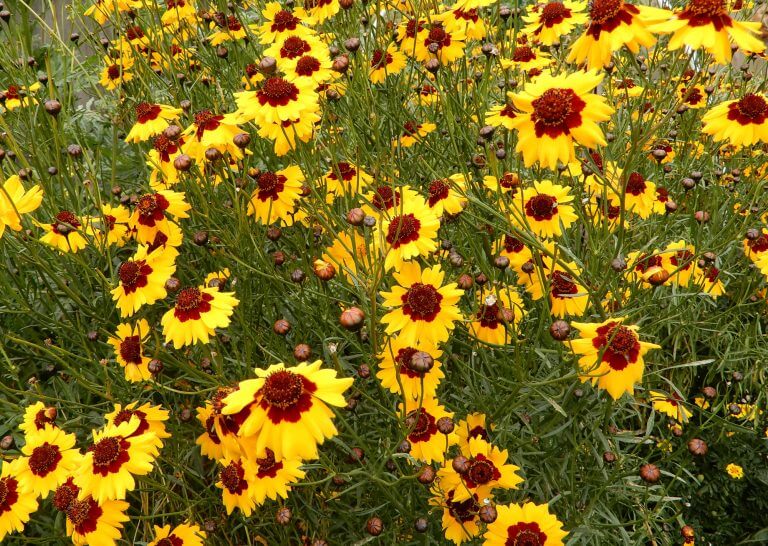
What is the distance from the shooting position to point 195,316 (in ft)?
4.83

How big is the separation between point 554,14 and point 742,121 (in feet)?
2.31

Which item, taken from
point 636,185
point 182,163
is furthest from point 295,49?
point 636,185

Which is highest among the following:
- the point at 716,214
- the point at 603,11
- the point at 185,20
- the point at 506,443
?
the point at 185,20

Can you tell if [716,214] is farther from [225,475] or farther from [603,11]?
[225,475]

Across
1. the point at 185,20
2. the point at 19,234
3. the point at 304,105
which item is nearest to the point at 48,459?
the point at 19,234

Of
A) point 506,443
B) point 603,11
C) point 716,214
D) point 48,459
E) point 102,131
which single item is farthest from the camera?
point 102,131

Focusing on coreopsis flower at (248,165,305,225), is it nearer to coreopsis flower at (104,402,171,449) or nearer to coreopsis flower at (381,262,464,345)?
coreopsis flower at (381,262,464,345)

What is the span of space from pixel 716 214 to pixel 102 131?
9.60 feet

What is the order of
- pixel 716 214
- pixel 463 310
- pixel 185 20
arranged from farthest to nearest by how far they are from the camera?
1. pixel 185 20
2. pixel 716 214
3. pixel 463 310

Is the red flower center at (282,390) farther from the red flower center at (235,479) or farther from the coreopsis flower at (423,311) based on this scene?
the red flower center at (235,479)

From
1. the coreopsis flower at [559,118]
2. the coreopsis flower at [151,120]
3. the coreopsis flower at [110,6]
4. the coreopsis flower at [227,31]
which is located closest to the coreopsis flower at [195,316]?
the coreopsis flower at [151,120]

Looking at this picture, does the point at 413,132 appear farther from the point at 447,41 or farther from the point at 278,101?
the point at 278,101

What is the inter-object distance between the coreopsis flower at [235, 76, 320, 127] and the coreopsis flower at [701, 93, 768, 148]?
1.07m

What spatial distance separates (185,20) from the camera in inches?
106
